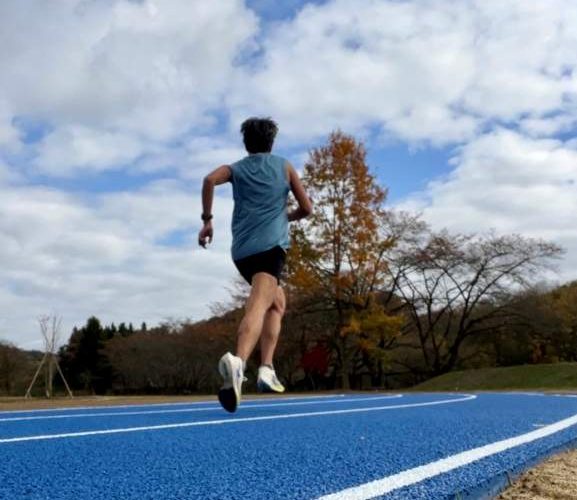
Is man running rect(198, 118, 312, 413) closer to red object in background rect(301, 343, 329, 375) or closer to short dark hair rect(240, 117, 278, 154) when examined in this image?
short dark hair rect(240, 117, 278, 154)

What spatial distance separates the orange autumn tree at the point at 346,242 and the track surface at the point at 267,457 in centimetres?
1902

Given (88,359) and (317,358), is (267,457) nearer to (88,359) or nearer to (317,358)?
(317,358)

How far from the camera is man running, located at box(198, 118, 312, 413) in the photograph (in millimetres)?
3938

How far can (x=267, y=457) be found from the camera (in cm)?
267

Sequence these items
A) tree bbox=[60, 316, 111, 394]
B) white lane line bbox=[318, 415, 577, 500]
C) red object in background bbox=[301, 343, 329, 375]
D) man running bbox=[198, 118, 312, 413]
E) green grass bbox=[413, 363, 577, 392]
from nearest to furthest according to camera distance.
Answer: white lane line bbox=[318, 415, 577, 500], man running bbox=[198, 118, 312, 413], green grass bbox=[413, 363, 577, 392], red object in background bbox=[301, 343, 329, 375], tree bbox=[60, 316, 111, 394]

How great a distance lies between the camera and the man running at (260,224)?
3.94 m

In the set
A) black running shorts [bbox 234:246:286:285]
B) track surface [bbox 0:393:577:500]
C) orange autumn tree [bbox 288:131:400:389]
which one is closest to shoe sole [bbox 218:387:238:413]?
track surface [bbox 0:393:577:500]

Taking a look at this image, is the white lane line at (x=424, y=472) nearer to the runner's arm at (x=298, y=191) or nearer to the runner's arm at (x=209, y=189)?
the runner's arm at (x=298, y=191)

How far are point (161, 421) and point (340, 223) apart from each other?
19.5 meters

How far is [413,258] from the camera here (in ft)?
103

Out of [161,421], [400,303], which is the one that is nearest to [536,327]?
[400,303]

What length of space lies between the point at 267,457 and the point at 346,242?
845 inches

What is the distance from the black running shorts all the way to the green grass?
2057cm

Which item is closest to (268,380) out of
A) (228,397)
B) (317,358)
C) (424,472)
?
(228,397)
